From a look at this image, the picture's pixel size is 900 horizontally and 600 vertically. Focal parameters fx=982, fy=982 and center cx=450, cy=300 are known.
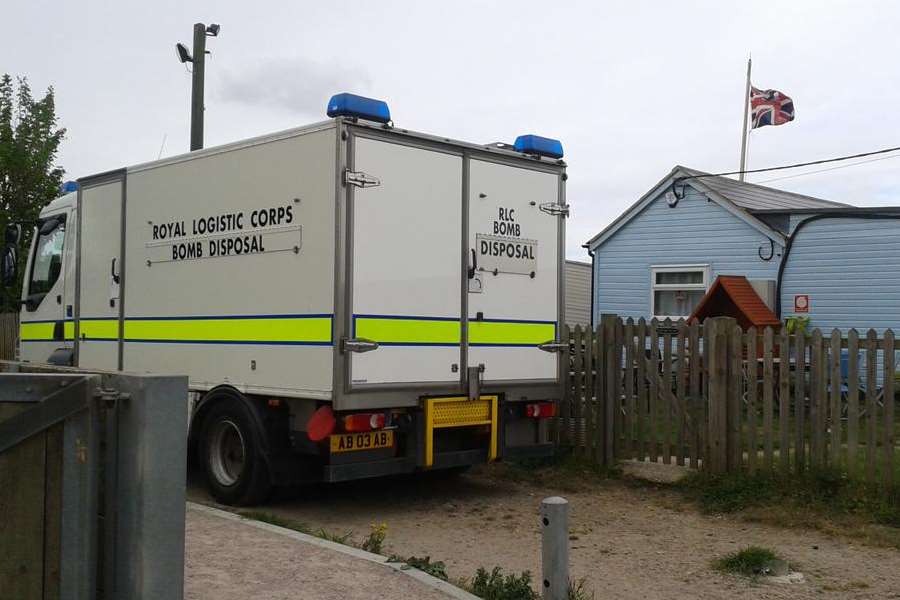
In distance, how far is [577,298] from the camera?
93.7ft

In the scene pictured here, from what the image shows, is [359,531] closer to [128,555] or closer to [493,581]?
[493,581]

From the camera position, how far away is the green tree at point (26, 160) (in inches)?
949

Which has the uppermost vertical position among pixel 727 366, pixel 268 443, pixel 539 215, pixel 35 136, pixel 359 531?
pixel 35 136

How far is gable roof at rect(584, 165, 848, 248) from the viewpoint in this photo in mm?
18203

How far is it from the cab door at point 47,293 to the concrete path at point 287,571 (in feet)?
17.5

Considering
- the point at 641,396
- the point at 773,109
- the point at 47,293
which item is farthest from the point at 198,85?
the point at 773,109

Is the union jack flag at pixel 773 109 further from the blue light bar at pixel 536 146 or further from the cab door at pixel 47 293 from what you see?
the cab door at pixel 47 293

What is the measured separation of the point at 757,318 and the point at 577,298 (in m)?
11.7

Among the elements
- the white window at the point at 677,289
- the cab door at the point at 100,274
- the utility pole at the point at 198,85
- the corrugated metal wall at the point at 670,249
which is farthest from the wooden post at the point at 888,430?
the utility pole at the point at 198,85

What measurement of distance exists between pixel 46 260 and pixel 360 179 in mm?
5413

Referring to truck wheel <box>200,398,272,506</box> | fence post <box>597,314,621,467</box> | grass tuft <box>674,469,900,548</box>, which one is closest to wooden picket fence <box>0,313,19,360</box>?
truck wheel <box>200,398,272,506</box>

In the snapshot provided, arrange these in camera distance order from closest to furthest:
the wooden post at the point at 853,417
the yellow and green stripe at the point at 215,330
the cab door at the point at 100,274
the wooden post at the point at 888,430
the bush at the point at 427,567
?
the bush at the point at 427,567, the yellow and green stripe at the point at 215,330, the wooden post at the point at 888,430, the wooden post at the point at 853,417, the cab door at the point at 100,274

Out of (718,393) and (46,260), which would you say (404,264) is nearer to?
(718,393)

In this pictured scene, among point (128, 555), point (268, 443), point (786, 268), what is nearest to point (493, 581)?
point (128, 555)
